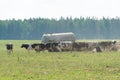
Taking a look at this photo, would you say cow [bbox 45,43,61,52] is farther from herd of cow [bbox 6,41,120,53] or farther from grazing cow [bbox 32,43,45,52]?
grazing cow [bbox 32,43,45,52]

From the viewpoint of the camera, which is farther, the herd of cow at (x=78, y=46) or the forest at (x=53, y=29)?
the forest at (x=53, y=29)

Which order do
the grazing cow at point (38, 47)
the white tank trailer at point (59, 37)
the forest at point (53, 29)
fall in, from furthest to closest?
the forest at point (53, 29)
the white tank trailer at point (59, 37)
the grazing cow at point (38, 47)

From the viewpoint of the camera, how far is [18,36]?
193125 millimetres

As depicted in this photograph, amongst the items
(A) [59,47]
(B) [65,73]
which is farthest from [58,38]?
(B) [65,73]

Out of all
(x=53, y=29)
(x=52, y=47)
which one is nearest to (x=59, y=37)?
(x=52, y=47)

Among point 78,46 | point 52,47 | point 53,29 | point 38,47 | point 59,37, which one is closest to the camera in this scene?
point 38,47

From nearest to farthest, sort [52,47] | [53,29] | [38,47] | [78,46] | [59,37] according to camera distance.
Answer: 1. [38,47]
2. [52,47]
3. [78,46]
4. [59,37]
5. [53,29]

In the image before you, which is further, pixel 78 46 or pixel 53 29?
pixel 53 29

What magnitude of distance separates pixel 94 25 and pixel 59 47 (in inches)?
5776

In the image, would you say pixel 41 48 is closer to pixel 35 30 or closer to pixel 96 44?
pixel 96 44

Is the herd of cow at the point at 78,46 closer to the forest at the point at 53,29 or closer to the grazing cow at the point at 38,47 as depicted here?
the grazing cow at the point at 38,47

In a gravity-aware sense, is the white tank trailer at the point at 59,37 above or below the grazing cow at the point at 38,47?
above

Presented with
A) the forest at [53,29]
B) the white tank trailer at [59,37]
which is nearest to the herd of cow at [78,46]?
the white tank trailer at [59,37]

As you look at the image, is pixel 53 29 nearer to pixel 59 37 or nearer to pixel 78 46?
pixel 59 37
